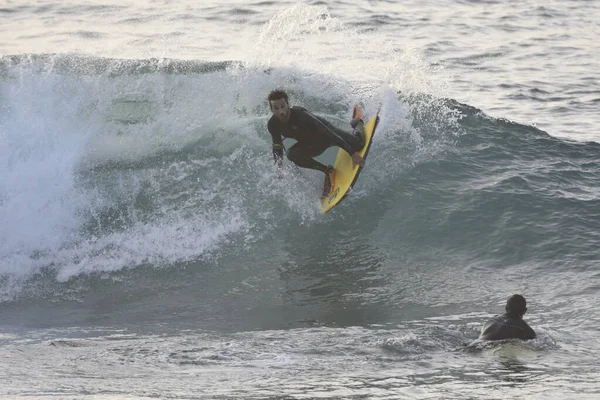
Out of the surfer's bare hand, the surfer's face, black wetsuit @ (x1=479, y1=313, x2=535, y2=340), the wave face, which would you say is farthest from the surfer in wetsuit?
the surfer's face

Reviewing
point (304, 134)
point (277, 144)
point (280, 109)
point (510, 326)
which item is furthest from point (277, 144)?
point (510, 326)

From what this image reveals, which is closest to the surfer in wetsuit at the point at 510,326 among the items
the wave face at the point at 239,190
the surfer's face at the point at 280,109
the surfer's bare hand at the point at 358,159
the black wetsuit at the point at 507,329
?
the black wetsuit at the point at 507,329

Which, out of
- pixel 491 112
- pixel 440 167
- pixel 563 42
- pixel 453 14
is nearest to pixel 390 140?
pixel 440 167

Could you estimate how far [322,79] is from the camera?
Result: 1387cm

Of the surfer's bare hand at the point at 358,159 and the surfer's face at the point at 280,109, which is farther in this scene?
the surfer's bare hand at the point at 358,159

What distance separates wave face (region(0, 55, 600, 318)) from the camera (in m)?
10.6

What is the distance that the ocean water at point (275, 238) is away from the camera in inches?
282

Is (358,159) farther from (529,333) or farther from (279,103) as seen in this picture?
(529,333)

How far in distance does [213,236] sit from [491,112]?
22.7 feet

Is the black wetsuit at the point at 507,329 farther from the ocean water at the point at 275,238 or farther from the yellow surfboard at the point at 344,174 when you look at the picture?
the yellow surfboard at the point at 344,174

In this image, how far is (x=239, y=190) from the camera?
1200 centimetres

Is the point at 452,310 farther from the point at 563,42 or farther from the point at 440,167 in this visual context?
the point at 563,42

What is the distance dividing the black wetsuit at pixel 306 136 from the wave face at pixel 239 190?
0.94 meters

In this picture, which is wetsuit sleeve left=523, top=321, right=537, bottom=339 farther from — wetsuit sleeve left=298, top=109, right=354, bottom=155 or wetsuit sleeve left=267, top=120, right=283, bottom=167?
wetsuit sleeve left=267, top=120, right=283, bottom=167
